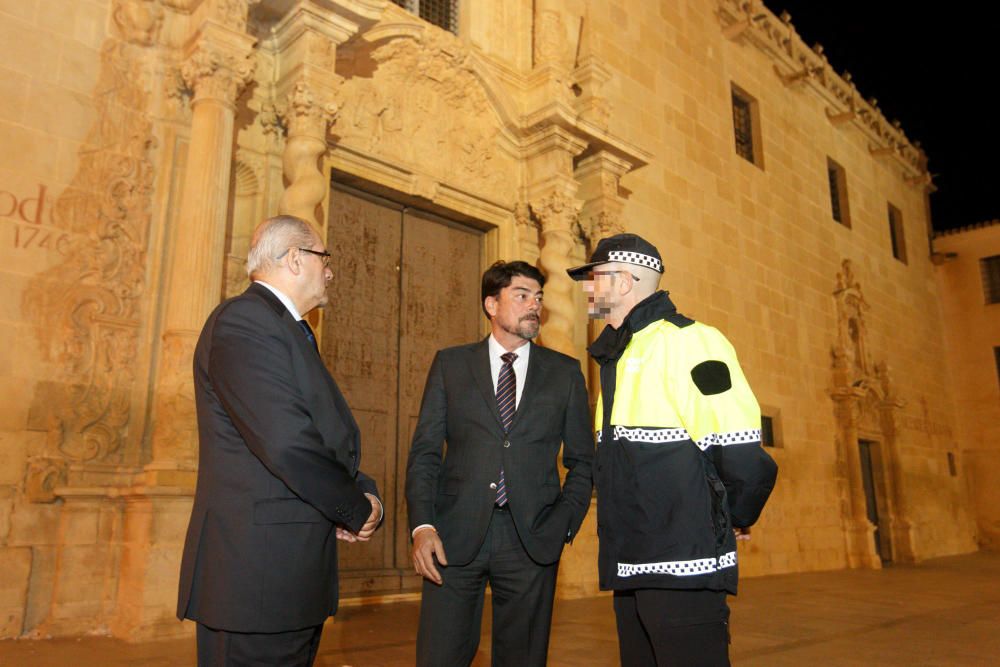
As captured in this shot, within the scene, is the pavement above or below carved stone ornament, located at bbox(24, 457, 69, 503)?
below

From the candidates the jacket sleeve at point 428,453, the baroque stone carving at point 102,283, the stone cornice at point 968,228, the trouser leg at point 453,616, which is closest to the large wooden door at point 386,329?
the baroque stone carving at point 102,283

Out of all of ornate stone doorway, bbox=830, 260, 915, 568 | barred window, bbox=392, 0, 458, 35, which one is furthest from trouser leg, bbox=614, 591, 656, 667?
ornate stone doorway, bbox=830, 260, 915, 568

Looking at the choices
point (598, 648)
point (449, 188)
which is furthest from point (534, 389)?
point (449, 188)

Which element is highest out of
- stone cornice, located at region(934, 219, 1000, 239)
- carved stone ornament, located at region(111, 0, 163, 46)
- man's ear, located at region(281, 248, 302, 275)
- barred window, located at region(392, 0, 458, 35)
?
stone cornice, located at region(934, 219, 1000, 239)

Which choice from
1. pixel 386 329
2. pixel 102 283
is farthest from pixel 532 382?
pixel 386 329

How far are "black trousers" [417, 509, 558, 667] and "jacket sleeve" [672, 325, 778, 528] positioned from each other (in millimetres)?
887

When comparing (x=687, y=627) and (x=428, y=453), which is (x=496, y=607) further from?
(x=687, y=627)

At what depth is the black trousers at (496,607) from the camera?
281 cm

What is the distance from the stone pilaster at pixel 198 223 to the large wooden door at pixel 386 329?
1623mm

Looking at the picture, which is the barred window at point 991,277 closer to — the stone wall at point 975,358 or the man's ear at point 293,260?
the stone wall at point 975,358

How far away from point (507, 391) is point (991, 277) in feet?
75.3

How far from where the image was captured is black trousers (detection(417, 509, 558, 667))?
9.23 ft

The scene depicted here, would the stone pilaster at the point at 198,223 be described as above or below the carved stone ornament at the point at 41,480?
above

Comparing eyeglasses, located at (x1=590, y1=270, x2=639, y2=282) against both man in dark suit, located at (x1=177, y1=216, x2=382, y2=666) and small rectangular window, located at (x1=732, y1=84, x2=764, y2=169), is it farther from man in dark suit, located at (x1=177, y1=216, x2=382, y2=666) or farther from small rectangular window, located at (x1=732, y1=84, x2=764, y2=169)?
small rectangular window, located at (x1=732, y1=84, x2=764, y2=169)
